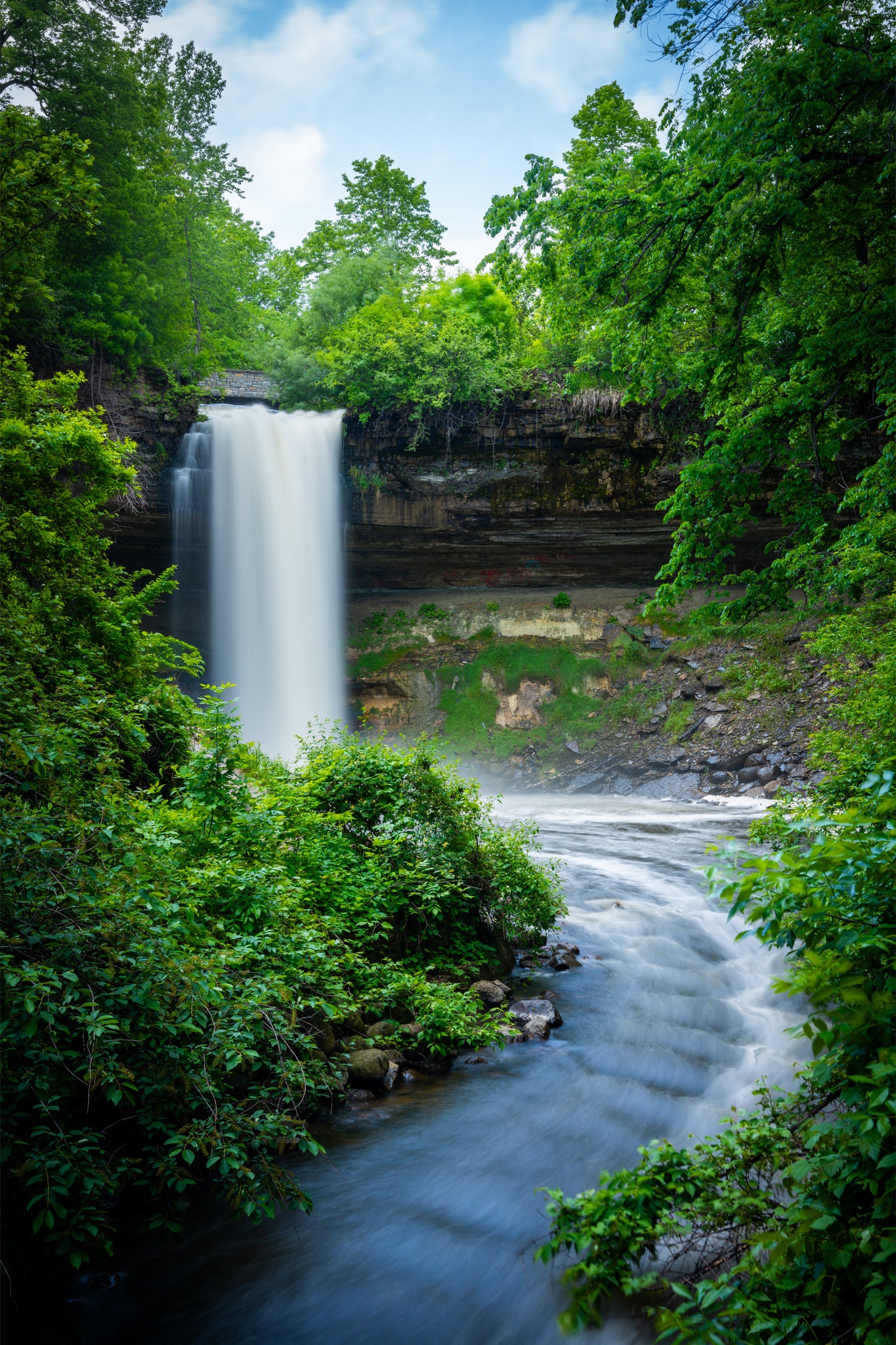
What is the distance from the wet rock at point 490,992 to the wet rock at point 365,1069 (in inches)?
50.1

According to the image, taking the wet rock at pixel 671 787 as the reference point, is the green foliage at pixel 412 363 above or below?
above

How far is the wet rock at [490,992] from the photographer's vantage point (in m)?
6.25

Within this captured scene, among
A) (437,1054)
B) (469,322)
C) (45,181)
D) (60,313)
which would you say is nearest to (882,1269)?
(437,1054)

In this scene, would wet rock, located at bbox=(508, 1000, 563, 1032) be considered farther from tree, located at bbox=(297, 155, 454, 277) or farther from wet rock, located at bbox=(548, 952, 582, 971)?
tree, located at bbox=(297, 155, 454, 277)

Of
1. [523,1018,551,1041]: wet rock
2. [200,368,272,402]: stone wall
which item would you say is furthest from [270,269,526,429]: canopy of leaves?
[523,1018,551,1041]: wet rock

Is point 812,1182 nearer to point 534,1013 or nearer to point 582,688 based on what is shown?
point 534,1013

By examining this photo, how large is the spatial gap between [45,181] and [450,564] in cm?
1748

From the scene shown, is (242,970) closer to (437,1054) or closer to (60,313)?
(437,1054)

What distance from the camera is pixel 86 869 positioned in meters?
3.34

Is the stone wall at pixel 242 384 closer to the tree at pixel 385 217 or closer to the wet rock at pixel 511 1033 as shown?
the tree at pixel 385 217

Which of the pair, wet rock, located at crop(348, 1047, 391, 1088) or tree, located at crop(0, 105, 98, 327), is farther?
tree, located at crop(0, 105, 98, 327)

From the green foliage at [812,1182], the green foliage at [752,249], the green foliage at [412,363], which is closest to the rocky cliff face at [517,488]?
the green foliage at [412,363]

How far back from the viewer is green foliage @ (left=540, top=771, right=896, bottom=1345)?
6.72ft

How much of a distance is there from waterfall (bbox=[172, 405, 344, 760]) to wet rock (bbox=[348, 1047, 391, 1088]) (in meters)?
15.3
